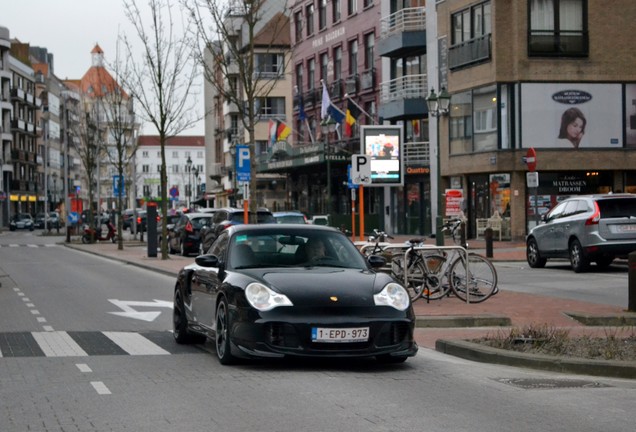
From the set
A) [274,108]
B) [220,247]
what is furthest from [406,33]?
[220,247]

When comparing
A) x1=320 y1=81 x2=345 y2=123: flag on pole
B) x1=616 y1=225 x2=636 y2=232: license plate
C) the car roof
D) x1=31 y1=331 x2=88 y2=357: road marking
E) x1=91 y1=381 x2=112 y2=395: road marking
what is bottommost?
x1=31 y1=331 x2=88 y2=357: road marking

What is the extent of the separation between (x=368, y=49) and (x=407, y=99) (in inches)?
303

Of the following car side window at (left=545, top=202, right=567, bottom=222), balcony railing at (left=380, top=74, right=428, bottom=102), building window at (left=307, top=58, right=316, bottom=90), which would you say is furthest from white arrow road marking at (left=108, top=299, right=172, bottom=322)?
building window at (left=307, top=58, right=316, bottom=90)

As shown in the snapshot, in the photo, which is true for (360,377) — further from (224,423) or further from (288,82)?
(288,82)

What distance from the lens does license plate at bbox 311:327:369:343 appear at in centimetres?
1048

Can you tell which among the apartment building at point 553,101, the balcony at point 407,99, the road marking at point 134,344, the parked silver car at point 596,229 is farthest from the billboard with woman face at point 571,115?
the road marking at point 134,344

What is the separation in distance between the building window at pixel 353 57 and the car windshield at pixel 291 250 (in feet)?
161

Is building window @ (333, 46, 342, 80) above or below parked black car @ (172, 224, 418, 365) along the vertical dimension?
above

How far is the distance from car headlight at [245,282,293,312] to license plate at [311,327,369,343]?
1.23 ft

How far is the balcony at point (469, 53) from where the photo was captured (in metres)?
44.7

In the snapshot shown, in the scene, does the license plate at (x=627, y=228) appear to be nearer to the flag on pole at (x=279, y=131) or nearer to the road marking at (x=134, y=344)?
the road marking at (x=134, y=344)

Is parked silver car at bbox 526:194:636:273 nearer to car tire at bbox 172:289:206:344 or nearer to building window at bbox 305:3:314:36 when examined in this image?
car tire at bbox 172:289:206:344

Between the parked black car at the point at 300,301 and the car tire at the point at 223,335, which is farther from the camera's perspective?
the car tire at the point at 223,335

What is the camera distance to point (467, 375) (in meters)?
10.7
